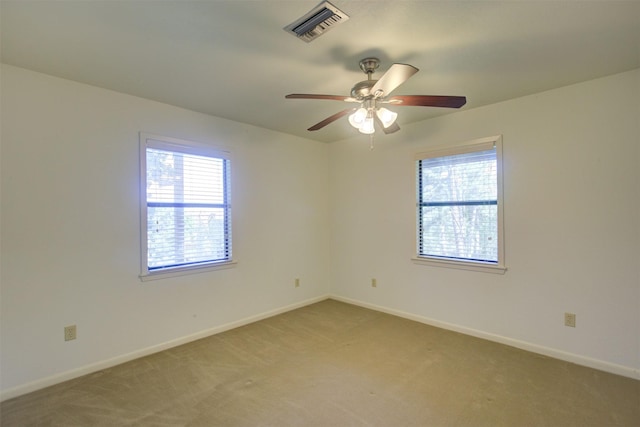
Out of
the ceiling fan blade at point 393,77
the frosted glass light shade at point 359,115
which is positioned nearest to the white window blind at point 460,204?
the frosted glass light shade at point 359,115

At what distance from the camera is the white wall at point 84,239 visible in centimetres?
223

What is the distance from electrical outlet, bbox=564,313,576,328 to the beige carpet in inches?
13.0

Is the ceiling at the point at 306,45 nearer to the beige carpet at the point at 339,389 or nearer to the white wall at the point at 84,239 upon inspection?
the white wall at the point at 84,239

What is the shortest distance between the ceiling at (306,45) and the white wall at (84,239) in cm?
28

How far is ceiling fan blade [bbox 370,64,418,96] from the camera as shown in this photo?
1635mm

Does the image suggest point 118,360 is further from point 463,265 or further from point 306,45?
point 463,265

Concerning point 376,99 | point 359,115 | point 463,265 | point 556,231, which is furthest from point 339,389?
point 556,231

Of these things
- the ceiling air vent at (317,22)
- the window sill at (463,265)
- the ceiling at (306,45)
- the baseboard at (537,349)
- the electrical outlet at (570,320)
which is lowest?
the baseboard at (537,349)

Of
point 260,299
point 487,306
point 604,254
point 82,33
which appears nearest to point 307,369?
point 260,299

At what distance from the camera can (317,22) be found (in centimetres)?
170

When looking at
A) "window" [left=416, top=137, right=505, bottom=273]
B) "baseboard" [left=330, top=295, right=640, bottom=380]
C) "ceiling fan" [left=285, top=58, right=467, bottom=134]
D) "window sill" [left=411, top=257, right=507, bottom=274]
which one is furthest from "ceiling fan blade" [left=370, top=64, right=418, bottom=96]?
"baseboard" [left=330, top=295, right=640, bottom=380]

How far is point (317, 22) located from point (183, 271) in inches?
102

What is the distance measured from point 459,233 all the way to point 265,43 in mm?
2716

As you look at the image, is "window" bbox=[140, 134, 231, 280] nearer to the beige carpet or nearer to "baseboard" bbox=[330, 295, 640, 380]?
the beige carpet
